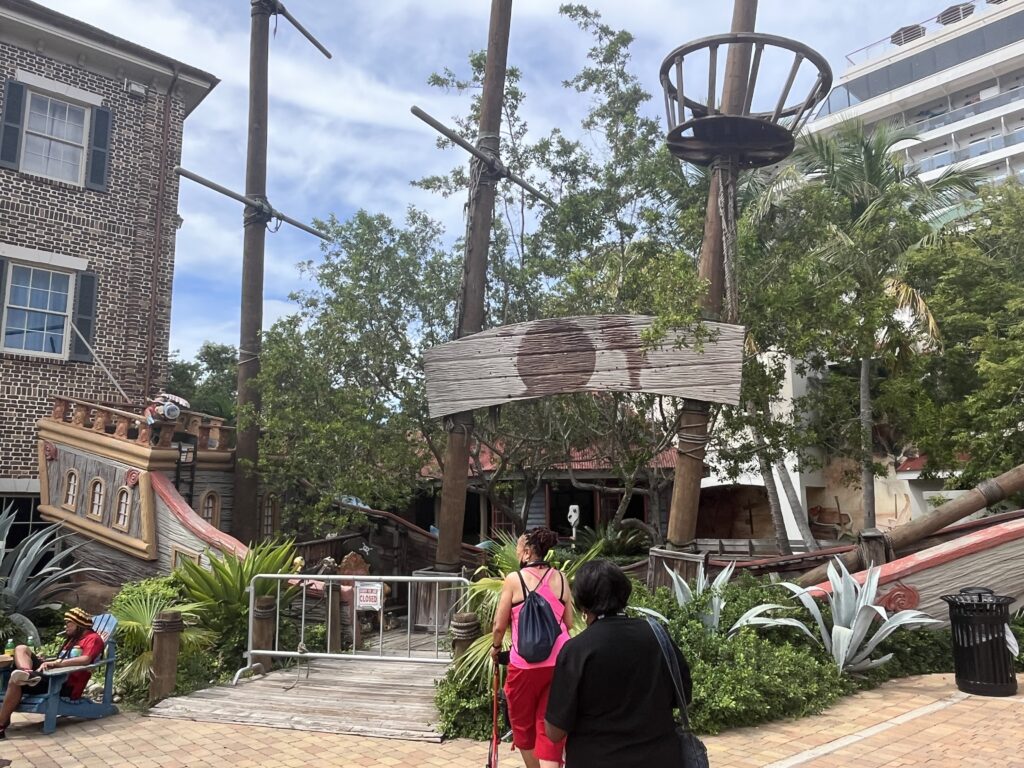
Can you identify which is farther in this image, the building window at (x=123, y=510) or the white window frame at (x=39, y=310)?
the white window frame at (x=39, y=310)

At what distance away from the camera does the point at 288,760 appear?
5188 mm

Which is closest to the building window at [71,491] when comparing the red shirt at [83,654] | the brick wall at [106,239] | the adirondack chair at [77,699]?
the brick wall at [106,239]

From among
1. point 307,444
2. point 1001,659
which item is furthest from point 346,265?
point 1001,659

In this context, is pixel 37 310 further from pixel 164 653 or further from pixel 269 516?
pixel 164 653

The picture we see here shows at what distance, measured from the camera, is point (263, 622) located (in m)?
7.40

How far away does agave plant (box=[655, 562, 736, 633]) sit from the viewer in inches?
263

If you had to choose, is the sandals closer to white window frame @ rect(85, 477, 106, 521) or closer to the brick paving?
the brick paving

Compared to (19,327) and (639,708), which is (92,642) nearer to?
(639,708)

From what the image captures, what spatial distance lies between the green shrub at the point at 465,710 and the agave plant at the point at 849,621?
228 cm

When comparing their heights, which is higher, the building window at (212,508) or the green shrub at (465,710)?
the building window at (212,508)

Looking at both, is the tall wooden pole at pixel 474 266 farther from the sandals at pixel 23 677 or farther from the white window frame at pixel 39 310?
the white window frame at pixel 39 310

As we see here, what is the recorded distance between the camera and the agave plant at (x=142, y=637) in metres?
7.18

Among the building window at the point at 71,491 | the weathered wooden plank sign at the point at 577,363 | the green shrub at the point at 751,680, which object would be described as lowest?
the green shrub at the point at 751,680

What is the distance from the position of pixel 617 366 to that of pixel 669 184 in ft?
16.9
